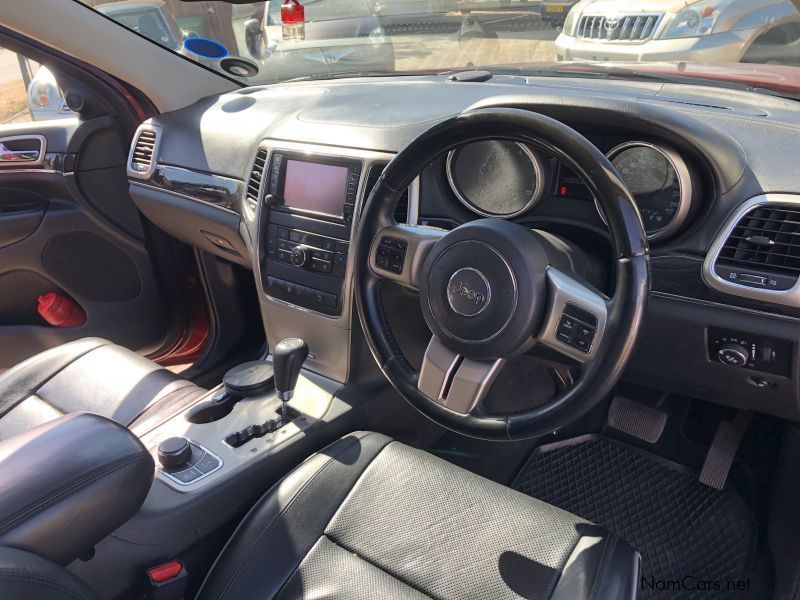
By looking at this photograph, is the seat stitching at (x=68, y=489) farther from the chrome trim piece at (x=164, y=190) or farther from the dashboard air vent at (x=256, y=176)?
the chrome trim piece at (x=164, y=190)

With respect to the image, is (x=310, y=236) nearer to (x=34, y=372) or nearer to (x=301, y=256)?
(x=301, y=256)

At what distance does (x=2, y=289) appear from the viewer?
264cm

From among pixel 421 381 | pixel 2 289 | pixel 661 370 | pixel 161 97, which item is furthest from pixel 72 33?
pixel 661 370

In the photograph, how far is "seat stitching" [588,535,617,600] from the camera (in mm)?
1229

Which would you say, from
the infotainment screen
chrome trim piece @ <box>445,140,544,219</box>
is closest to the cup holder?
the infotainment screen

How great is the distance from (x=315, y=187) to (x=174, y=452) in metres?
0.73

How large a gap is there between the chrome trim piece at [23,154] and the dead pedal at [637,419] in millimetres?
2120

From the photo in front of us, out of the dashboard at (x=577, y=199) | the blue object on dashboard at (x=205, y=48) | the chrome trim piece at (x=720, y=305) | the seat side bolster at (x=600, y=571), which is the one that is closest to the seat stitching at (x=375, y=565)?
the seat side bolster at (x=600, y=571)

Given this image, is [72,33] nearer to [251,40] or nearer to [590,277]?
[251,40]

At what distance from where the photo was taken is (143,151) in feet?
8.29

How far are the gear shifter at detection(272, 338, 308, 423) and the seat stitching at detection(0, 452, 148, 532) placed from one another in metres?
0.56

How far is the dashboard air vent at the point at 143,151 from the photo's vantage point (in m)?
2.49

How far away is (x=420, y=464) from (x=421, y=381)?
261mm

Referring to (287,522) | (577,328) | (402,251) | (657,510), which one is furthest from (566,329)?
(657,510)
